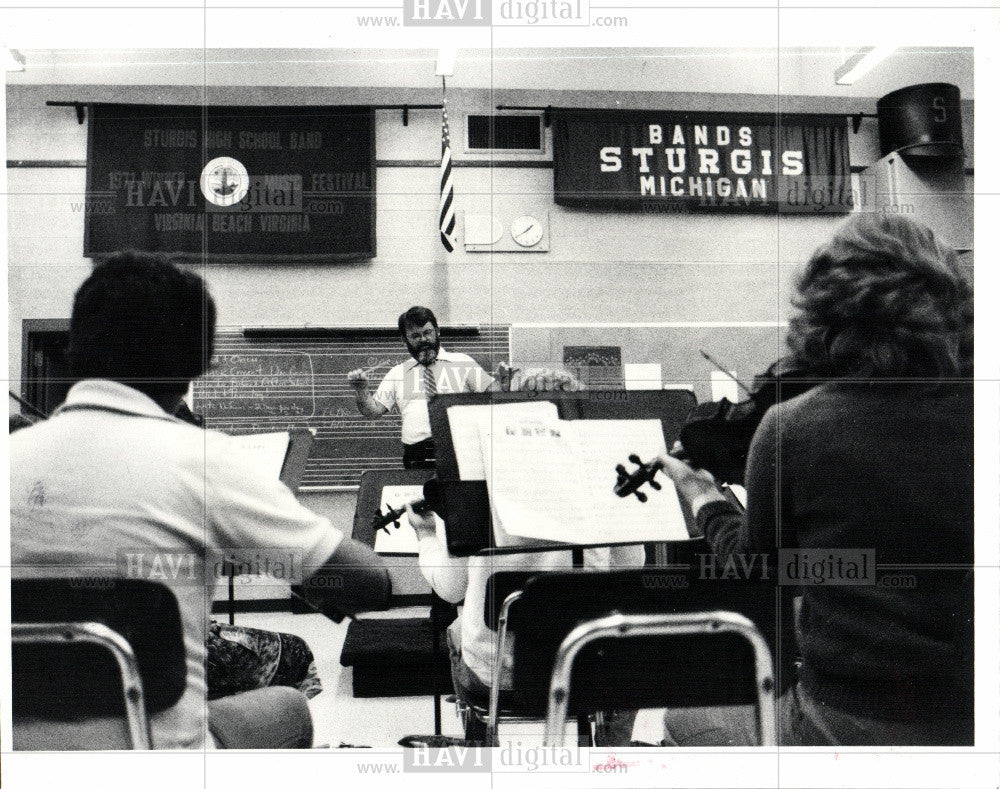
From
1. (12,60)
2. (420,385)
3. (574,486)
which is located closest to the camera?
(574,486)

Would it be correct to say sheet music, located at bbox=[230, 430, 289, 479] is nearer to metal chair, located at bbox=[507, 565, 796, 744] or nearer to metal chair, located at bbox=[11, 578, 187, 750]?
metal chair, located at bbox=[11, 578, 187, 750]

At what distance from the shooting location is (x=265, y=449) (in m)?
1.89

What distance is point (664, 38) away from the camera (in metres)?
2.05

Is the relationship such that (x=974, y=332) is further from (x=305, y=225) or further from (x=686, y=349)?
(x=305, y=225)

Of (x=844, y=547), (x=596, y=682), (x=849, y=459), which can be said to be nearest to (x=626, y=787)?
(x=596, y=682)

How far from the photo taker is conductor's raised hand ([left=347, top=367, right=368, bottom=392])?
2082 millimetres

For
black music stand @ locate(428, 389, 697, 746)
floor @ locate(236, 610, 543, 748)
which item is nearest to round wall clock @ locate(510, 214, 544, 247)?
black music stand @ locate(428, 389, 697, 746)

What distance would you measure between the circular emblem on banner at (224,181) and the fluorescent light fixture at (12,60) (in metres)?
0.50

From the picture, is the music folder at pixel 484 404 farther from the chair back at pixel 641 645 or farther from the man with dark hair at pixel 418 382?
the chair back at pixel 641 645

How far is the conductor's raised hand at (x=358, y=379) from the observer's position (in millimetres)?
2082

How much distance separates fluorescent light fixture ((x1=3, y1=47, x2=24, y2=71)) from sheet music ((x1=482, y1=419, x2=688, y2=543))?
1.43 m

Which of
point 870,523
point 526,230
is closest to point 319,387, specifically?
point 526,230

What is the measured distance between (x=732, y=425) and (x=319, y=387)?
1004mm

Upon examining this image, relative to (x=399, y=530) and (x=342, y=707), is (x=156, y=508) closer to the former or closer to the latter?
(x=399, y=530)
